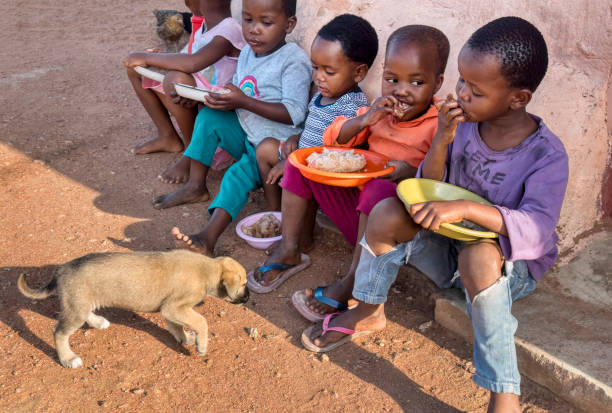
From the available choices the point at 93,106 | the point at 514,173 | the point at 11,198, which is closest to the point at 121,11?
the point at 93,106

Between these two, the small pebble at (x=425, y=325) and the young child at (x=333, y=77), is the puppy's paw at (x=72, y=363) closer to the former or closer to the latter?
the young child at (x=333, y=77)

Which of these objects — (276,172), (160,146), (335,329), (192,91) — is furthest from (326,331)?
(160,146)

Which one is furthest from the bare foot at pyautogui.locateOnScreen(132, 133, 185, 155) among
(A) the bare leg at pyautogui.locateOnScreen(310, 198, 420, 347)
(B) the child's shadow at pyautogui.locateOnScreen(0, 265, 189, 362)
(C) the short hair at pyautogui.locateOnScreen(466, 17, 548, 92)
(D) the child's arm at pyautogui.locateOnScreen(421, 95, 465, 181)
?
(C) the short hair at pyautogui.locateOnScreen(466, 17, 548, 92)

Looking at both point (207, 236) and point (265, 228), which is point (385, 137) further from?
point (207, 236)

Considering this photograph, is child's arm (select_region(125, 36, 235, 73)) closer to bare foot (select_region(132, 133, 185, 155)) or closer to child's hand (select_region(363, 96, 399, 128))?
bare foot (select_region(132, 133, 185, 155))

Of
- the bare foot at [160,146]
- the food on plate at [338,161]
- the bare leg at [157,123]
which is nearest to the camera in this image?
the food on plate at [338,161]

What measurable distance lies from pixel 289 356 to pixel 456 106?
4.50 ft

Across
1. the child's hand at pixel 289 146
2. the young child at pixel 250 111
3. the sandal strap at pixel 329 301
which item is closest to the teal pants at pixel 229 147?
the young child at pixel 250 111

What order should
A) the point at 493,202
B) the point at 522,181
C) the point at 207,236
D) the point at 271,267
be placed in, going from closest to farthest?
1. the point at 522,181
2. the point at 493,202
3. the point at 271,267
4. the point at 207,236

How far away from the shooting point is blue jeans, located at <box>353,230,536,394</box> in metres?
2.24

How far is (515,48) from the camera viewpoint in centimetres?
230

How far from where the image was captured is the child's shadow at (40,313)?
282 centimetres

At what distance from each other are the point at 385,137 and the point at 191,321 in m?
1.37

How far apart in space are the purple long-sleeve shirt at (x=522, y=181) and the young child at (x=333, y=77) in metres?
0.91
